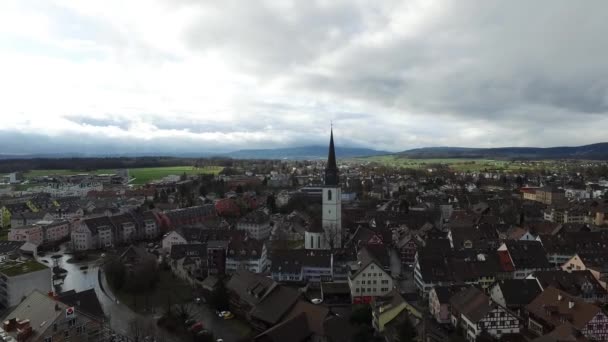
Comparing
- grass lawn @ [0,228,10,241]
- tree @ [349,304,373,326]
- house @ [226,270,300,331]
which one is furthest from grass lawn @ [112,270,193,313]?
grass lawn @ [0,228,10,241]

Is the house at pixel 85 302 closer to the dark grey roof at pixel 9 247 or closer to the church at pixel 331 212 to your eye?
the church at pixel 331 212

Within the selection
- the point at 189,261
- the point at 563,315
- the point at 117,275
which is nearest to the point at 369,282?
the point at 563,315

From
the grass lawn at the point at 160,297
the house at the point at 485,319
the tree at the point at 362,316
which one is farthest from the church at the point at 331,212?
the house at the point at 485,319

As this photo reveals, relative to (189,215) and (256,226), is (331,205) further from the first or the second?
(189,215)

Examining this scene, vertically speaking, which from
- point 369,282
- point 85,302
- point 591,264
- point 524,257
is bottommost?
point 369,282

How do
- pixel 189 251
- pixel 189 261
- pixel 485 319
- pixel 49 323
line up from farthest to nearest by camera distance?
1. pixel 189 251
2. pixel 189 261
3. pixel 485 319
4. pixel 49 323

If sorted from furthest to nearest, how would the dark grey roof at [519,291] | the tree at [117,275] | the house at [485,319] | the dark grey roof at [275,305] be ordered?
the tree at [117,275] < the dark grey roof at [519,291] < the dark grey roof at [275,305] < the house at [485,319]

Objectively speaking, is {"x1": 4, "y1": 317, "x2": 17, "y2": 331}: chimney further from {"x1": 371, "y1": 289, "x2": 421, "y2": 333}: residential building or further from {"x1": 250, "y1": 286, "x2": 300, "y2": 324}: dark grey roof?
{"x1": 371, "y1": 289, "x2": 421, "y2": 333}: residential building
